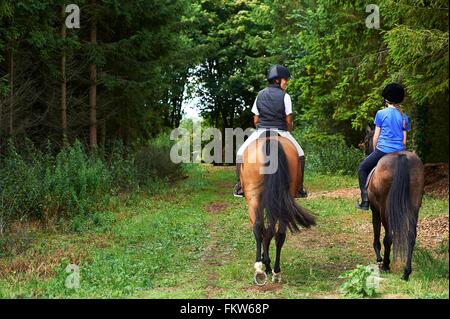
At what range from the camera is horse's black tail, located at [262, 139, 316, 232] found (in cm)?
763

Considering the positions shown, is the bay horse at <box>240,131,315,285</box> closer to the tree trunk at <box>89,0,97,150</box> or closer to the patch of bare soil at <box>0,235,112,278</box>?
the patch of bare soil at <box>0,235,112,278</box>

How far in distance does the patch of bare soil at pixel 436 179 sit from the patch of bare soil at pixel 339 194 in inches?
87.4

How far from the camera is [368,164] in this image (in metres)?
8.54

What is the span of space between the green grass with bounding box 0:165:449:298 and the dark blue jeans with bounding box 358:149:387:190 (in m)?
1.35

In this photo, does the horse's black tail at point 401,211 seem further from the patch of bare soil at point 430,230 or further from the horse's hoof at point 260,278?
the patch of bare soil at point 430,230

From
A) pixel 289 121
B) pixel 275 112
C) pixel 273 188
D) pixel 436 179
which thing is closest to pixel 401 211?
pixel 273 188

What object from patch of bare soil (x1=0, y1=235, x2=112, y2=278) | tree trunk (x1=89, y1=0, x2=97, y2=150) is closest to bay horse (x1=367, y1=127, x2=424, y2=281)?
patch of bare soil (x1=0, y1=235, x2=112, y2=278)

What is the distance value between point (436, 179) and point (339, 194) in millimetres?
3168

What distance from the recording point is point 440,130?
18.6 metres

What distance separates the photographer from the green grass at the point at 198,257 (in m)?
7.07

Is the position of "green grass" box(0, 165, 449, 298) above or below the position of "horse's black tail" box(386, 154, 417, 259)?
below

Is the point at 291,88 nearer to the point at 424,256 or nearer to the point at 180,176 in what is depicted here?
the point at 180,176

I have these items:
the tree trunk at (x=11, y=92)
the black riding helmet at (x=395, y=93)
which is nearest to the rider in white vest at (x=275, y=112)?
the black riding helmet at (x=395, y=93)

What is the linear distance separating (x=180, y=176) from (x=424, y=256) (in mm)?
16367
